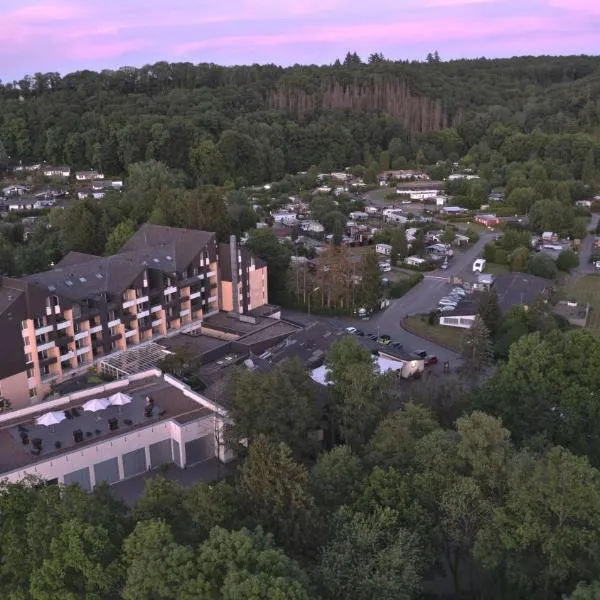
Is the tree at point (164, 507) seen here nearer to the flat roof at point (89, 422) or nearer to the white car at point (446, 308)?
the flat roof at point (89, 422)

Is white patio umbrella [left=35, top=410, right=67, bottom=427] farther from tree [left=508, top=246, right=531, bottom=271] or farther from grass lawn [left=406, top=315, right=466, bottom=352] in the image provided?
tree [left=508, top=246, right=531, bottom=271]

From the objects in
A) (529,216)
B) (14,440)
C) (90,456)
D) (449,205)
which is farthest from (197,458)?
(449,205)

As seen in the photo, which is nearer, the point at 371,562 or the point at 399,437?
the point at 371,562

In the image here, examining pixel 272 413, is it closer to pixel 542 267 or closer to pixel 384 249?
pixel 542 267

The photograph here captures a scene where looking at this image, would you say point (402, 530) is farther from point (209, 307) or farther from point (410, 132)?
point (410, 132)

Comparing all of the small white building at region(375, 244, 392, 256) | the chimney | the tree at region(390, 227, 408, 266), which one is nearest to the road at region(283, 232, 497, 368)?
the tree at region(390, 227, 408, 266)

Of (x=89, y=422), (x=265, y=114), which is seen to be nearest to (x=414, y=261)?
(x=89, y=422)
